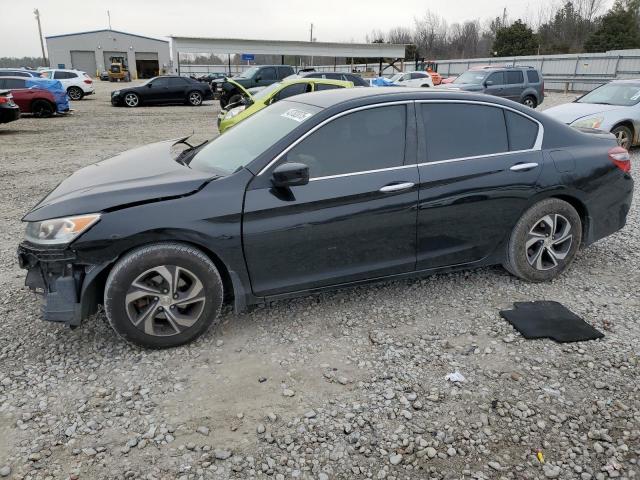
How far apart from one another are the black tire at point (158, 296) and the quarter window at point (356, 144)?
96 cm

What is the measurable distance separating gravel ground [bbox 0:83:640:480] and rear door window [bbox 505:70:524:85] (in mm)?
14727

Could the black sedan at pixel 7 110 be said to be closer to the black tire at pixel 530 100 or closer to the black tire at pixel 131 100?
the black tire at pixel 131 100

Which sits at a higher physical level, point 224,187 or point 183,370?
point 224,187

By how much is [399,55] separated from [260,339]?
148ft

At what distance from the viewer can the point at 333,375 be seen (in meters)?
3.09

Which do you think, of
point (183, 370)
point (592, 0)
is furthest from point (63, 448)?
point (592, 0)

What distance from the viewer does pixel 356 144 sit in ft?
11.6

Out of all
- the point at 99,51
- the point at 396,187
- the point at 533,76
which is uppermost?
the point at 99,51

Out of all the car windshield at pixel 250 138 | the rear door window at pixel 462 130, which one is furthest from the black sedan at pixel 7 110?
the rear door window at pixel 462 130

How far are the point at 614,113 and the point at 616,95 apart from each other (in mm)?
907

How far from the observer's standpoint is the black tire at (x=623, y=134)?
9.39 m

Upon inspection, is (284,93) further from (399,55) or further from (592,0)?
(592,0)

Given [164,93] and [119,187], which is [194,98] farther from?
[119,187]

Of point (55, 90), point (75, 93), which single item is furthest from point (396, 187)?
point (75, 93)
